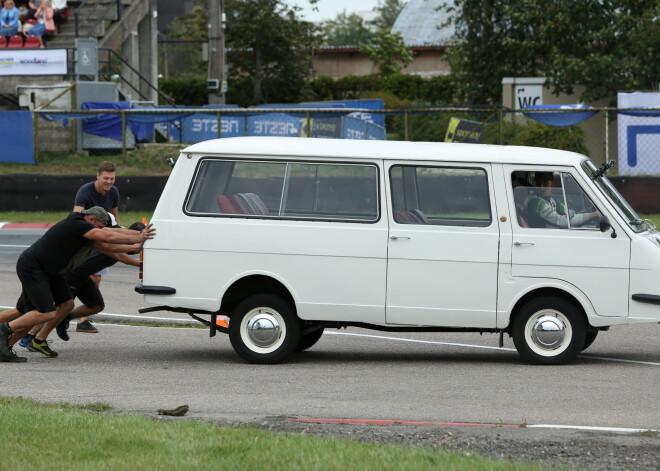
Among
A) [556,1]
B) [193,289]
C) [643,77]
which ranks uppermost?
[556,1]

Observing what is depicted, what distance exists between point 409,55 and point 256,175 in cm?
6185

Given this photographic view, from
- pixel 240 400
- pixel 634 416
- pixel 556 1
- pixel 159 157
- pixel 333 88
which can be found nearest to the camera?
pixel 634 416

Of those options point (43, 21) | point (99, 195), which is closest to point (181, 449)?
point (99, 195)

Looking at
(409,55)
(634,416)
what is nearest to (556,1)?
(634,416)

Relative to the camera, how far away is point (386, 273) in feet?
31.4

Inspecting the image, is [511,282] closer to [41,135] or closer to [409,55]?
[41,135]

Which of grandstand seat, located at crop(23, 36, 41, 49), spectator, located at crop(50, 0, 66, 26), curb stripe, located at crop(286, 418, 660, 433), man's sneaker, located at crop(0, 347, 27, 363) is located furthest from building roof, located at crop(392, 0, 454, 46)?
curb stripe, located at crop(286, 418, 660, 433)

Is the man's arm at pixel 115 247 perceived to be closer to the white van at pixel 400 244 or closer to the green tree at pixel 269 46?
the white van at pixel 400 244

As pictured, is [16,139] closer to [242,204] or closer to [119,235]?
[119,235]

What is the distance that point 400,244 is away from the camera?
9.56 metres

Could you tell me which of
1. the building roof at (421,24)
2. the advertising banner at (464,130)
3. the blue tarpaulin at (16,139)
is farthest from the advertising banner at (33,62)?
the building roof at (421,24)

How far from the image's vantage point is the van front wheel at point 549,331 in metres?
9.48

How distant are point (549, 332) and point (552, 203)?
116 centimetres

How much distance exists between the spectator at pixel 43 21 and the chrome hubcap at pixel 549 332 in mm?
28967
